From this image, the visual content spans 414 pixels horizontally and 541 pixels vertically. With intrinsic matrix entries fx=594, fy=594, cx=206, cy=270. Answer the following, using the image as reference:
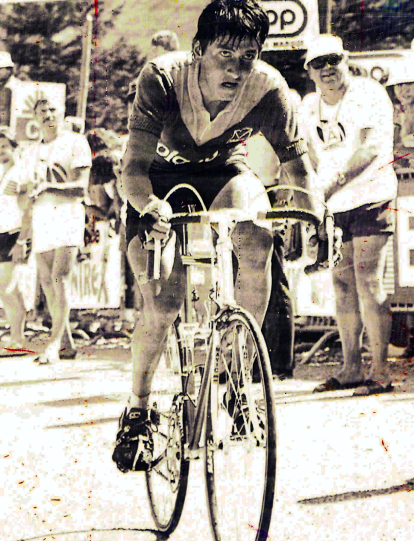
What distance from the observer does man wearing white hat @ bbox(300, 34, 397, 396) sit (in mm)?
1753

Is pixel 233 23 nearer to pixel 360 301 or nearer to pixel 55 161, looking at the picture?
pixel 55 161

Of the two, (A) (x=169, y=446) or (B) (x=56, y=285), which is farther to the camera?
(B) (x=56, y=285)

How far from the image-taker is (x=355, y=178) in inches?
70.0

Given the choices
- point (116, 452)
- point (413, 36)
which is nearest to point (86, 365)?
point (116, 452)

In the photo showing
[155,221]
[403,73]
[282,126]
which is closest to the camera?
[155,221]

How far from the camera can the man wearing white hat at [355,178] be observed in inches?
69.0

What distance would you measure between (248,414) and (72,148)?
3.44 ft

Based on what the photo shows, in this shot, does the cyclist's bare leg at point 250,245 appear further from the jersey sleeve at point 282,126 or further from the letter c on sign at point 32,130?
the letter c on sign at point 32,130

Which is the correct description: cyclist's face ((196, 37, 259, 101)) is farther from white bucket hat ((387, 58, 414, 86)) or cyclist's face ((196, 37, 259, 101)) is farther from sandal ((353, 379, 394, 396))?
sandal ((353, 379, 394, 396))

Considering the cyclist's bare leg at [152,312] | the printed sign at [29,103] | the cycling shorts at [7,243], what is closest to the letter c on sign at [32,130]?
the printed sign at [29,103]

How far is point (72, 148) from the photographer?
1873 mm

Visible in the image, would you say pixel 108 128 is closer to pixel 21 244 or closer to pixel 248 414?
pixel 21 244

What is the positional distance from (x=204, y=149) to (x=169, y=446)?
2.58 ft

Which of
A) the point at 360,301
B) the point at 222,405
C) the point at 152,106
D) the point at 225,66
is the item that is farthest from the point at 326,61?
the point at 222,405
